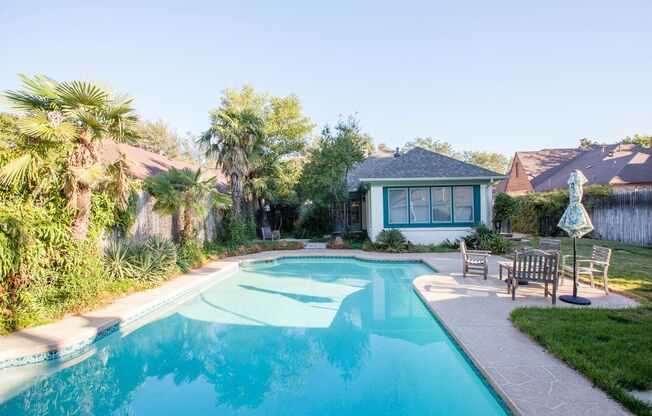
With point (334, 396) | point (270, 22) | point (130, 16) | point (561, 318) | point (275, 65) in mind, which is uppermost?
point (275, 65)

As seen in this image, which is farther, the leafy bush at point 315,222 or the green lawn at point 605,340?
the leafy bush at point 315,222

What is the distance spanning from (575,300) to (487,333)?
2.54 m

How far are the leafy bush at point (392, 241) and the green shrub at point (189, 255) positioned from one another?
728 centimetres

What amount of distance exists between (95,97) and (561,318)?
29.4 ft

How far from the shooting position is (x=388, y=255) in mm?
13055

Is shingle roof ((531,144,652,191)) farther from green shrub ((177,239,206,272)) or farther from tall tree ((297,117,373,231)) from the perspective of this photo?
green shrub ((177,239,206,272))

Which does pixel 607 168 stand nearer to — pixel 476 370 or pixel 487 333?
pixel 487 333

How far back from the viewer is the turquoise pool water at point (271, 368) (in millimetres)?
3826

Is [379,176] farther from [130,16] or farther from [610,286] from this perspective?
[130,16]

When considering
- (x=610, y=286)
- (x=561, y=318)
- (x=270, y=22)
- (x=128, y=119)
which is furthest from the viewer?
(x=270, y=22)

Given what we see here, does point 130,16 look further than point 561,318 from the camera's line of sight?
Yes

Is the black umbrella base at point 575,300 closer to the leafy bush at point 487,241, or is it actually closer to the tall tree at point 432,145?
the leafy bush at point 487,241

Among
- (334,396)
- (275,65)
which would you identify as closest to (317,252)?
(334,396)

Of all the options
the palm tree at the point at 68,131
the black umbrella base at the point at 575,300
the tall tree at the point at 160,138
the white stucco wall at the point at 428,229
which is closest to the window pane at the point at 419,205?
the white stucco wall at the point at 428,229
